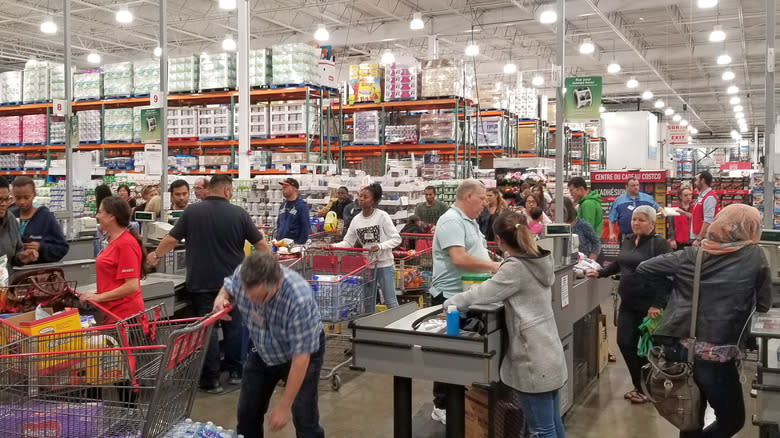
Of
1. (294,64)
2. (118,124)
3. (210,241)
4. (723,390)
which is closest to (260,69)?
(294,64)

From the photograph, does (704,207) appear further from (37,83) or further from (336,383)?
(37,83)

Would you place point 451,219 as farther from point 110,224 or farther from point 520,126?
point 520,126

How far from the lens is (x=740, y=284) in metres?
3.63

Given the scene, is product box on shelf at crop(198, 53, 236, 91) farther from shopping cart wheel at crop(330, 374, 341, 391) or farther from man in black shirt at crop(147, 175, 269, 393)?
shopping cart wheel at crop(330, 374, 341, 391)

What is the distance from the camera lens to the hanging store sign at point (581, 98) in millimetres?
6660

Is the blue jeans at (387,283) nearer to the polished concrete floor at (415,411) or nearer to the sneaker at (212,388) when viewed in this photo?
the polished concrete floor at (415,411)

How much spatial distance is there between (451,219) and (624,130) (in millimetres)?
25013

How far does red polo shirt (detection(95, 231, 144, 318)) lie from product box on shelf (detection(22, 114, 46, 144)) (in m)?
12.3

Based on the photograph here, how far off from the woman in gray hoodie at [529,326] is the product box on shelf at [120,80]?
474 inches

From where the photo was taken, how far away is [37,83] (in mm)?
15039

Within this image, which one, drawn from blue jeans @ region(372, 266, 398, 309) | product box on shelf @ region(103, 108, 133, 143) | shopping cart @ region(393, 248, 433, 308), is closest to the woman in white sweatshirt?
blue jeans @ region(372, 266, 398, 309)

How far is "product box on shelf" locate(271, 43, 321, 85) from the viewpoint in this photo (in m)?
11.9

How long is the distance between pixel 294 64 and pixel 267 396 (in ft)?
30.5

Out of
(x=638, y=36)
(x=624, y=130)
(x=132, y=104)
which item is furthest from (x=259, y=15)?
(x=624, y=130)
